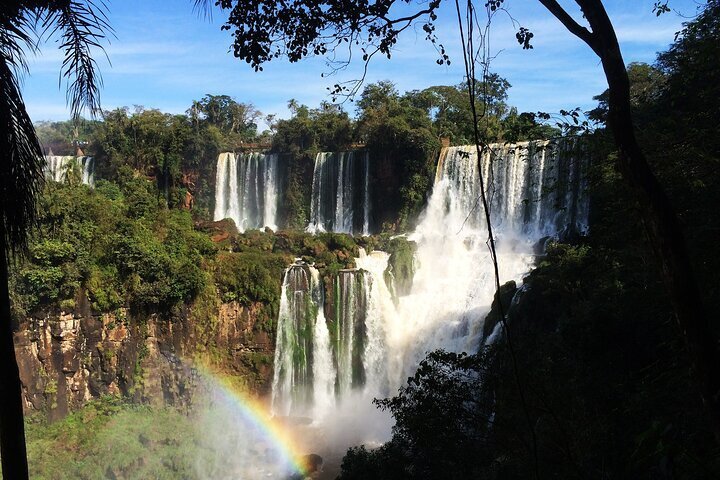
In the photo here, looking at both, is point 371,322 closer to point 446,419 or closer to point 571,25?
point 446,419

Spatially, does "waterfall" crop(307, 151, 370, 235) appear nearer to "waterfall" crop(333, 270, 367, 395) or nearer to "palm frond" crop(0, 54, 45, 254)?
"waterfall" crop(333, 270, 367, 395)

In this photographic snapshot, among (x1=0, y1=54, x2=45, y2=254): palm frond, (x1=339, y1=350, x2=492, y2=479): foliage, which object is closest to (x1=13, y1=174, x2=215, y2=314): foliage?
(x1=339, y1=350, x2=492, y2=479): foliage

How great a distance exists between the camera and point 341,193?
26.9 metres

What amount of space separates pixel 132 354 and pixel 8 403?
54.9 ft

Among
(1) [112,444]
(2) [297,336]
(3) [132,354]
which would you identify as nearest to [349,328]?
(2) [297,336]

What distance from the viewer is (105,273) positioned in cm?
1773

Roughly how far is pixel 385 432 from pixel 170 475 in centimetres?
702

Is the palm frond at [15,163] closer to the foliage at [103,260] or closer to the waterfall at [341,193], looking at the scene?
the foliage at [103,260]

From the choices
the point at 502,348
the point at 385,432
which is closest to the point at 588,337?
the point at 502,348

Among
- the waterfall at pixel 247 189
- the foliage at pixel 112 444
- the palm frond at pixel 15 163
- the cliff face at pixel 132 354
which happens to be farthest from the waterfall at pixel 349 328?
the palm frond at pixel 15 163

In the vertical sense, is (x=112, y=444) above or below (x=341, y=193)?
below

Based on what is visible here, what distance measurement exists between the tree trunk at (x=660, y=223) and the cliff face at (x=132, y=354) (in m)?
18.0

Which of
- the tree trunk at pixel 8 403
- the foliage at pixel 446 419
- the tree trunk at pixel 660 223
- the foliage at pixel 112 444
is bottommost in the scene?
the foliage at pixel 112 444

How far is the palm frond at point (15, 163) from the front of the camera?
2650 mm
